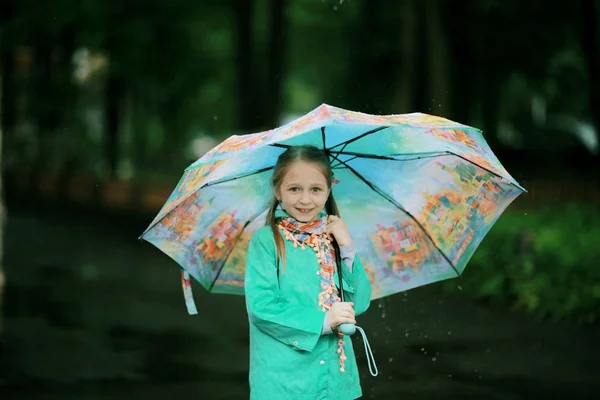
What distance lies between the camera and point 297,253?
11.9 ft

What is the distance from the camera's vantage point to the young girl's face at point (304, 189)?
3621 mm

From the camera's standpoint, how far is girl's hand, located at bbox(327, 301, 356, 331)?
11.4 ft

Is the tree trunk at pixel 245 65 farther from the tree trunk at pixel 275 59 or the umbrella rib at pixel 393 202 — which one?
the umbrella rib at pixel 393 202

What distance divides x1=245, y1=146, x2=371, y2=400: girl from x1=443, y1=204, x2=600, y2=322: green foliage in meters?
5.85

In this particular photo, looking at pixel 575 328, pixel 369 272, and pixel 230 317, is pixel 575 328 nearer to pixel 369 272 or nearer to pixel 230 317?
pixel 230 317

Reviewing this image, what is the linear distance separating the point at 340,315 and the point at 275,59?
17182 millimetres

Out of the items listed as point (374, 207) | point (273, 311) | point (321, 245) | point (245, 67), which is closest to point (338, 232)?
point (321, 245)

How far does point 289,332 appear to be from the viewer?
11.5 ft

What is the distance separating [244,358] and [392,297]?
3.41 meters

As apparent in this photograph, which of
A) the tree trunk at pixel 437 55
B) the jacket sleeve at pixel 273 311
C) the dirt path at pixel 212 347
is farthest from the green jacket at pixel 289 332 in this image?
the tree trunk at pixel 437 55

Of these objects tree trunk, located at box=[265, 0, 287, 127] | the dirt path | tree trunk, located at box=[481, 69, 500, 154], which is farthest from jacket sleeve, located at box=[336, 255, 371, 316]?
tree trunk, located at box=[481, 69, 500, 154]

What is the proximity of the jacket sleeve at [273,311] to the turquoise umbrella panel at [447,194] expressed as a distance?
0.79 m

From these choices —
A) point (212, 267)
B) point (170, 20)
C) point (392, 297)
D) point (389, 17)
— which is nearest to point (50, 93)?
point (170, 20)

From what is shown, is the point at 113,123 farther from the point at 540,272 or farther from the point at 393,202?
the point at 393,202
